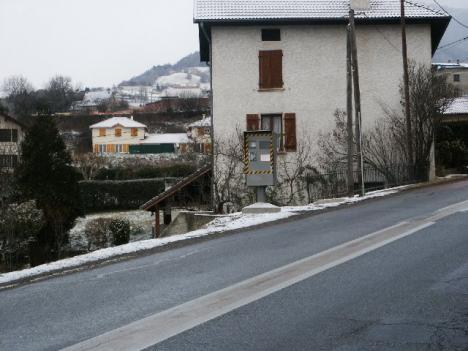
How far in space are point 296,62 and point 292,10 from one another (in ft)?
8.18

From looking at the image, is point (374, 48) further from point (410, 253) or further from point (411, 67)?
point (410, 253)

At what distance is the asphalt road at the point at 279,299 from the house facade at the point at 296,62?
60.2 ft

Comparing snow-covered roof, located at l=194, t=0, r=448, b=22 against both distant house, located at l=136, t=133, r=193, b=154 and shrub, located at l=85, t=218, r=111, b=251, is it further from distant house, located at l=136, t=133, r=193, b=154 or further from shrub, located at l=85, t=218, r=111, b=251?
distant house, located at l=136, t=133, r=193, b=154

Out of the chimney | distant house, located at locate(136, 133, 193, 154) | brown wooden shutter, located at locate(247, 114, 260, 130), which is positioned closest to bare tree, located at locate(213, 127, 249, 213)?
→ brown wooden shutter, located at locate(247, 114, 260, 130)

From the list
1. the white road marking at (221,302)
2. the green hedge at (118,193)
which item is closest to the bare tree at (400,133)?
the white road marking at (221,302)

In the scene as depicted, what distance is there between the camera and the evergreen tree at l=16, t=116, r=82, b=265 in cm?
3044

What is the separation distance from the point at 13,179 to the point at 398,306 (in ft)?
89.4

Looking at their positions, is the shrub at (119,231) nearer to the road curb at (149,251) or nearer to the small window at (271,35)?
the small window at (271,35)

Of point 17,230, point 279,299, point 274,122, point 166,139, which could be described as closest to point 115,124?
point 166,139

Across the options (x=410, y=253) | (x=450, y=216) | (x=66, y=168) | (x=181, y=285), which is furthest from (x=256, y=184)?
(x=66, y=168)

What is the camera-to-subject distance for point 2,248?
24750 millimetres

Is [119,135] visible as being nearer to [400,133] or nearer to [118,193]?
[118,193]

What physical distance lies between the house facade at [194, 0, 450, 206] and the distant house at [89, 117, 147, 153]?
68.5 meters

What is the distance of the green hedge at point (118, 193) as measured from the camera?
48344 mm
